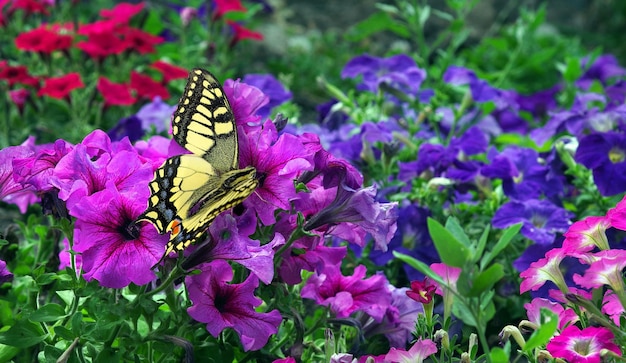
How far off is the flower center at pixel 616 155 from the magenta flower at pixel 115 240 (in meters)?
1.23

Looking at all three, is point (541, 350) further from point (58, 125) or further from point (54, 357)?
point (58, 125)

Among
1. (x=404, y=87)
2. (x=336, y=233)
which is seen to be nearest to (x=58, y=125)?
(x=404, y=87)

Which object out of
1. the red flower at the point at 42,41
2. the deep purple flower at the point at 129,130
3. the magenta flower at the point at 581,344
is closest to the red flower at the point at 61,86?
the red flower at the point at 42,41

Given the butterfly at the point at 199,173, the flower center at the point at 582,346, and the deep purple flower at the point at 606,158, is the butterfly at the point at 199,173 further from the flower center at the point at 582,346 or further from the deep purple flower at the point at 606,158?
the deep purple flower at the point at 606,158

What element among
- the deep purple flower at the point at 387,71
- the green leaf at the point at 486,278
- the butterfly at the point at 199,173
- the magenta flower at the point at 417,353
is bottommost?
the deep purple flower at the point at 387,71

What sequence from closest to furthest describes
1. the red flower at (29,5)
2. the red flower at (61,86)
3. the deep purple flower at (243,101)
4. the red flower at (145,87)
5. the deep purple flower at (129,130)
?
the deep purple flower at (243,101) < the deep purple flower at (129,130) < the red flower at (61,86) < the red flower at (145,87) < the red flower at (29,5)

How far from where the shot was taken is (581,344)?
4.15 feet

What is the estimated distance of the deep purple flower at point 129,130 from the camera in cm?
259

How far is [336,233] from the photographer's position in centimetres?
152

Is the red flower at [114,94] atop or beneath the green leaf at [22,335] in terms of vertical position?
beneath

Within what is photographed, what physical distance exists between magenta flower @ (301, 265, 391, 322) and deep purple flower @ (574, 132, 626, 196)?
681 millimetres

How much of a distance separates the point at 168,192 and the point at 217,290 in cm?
21

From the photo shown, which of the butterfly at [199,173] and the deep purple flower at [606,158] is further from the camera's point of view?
the deep purple flower at [606,158]

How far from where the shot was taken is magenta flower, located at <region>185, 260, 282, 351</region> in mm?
1373
